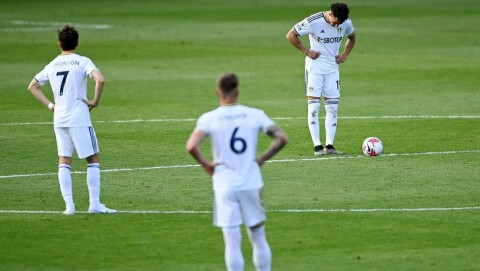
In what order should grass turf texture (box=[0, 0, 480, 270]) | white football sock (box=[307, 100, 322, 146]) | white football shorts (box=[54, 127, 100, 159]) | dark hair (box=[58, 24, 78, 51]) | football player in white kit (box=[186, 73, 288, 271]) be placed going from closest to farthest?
1. football player in white kit (box=[186, 73, 288, 271])
2. grass turf texture (box=[0, 0, 480, 270])
3. dark hair (box=[58, 24, 78, 51])
4. white football shorts (box=[54, 127, 100, 159])
5. white football sock (box=[307, 100, 322, 146])

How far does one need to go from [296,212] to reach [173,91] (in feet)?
42.0

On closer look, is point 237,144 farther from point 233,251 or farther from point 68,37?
point 68,37

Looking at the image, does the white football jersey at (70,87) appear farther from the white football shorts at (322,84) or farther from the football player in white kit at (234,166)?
the white football shorts at (322,84)

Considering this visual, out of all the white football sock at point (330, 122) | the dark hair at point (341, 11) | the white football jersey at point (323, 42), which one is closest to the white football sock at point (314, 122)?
the white football sock at point (330, 122)

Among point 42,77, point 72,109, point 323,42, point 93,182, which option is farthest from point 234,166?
point 323,42

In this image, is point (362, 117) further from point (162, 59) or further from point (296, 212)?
point (162, 59)

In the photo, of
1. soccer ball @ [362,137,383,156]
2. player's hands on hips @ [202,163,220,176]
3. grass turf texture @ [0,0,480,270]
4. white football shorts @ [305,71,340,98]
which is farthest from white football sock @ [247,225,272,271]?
white football shorts @ [305,71,340,98]

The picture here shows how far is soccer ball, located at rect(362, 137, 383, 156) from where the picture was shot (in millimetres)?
18625

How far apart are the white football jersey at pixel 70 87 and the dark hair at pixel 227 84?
3.92 metres

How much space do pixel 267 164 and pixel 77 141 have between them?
4.60m

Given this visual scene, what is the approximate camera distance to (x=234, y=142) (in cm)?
1087

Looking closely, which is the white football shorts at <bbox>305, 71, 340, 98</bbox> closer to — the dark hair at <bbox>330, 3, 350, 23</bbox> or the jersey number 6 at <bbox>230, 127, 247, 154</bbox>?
the dark hair at <bbox>330, 3, 350, 23</bbox>

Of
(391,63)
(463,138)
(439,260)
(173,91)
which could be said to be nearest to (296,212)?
(439,260)

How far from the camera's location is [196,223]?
46.0ft
